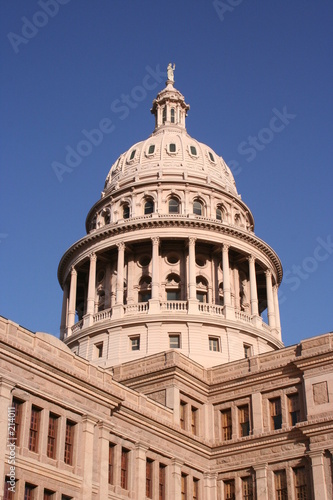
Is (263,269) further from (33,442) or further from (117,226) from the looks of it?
(33,442)

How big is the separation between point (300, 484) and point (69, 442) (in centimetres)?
1615

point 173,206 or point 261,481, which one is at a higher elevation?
point 173,206

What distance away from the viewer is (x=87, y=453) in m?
43.3

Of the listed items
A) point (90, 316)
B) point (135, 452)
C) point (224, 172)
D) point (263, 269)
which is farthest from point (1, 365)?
point (224, 172)

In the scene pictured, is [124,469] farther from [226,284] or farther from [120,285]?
[226,284]

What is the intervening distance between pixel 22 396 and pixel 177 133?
186ft

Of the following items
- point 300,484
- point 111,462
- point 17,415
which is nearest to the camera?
point 17,415

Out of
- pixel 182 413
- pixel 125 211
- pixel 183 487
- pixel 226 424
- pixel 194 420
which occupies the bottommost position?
pixel 183 487

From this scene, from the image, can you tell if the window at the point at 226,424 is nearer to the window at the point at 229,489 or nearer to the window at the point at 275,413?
the window at the point at 229,489

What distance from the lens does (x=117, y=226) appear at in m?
76.7

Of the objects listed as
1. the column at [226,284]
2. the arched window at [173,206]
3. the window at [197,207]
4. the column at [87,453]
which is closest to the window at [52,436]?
the column at [87,453]

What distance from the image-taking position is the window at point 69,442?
42.9 m

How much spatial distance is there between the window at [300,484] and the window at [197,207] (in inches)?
1434

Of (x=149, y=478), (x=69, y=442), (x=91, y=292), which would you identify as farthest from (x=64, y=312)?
(x=69, y=442)
